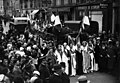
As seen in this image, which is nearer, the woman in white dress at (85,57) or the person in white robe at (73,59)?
the person in white robe at (73,59)

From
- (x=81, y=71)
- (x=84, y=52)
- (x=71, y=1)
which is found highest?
(x=71, y=1)

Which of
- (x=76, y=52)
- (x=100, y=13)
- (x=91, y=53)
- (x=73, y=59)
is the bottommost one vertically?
(x=73, y=59)

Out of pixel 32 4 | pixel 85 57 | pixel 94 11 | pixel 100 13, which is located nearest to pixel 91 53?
pixel 85 57

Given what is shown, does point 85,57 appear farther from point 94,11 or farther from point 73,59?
point 94,11

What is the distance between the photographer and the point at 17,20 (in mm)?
18422

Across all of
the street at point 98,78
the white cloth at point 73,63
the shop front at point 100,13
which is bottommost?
the street at point 98,78

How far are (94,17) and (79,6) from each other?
4.40m

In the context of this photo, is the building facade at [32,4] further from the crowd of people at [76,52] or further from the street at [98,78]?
the street at [98,78]

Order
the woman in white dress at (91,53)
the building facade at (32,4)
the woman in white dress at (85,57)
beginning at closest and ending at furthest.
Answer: the woman in white dress at (85,57)
the woman in white dress at (91,53)
the building facade at (32,4)

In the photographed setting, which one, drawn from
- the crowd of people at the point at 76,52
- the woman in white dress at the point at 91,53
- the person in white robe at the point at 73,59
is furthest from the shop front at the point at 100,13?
the person in white robe at the point at 73,59

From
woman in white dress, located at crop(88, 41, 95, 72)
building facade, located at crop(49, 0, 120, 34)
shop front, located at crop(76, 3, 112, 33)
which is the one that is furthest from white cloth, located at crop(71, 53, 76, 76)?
shop front, located at crop(76, 3, 112, 33)

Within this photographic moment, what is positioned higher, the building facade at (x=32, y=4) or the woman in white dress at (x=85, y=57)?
the building facade at (x=32, y=4)

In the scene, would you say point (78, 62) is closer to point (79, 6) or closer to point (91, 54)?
point (91, 54)

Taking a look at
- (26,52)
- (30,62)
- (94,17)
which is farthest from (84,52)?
(94,17)
